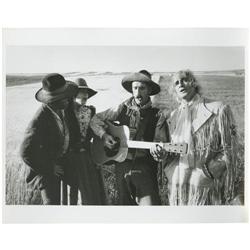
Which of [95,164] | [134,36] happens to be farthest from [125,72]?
[95,164]

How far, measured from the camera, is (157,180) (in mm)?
1684

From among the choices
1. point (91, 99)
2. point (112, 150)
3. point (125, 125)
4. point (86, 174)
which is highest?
point (91, 99)

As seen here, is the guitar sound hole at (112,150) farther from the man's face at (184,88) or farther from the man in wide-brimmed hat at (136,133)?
the man's face at (184,88)

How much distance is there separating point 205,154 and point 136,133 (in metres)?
0.31

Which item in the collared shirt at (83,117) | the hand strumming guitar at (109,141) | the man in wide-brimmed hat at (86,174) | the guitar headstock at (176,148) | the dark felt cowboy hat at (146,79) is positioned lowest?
the man in wide-brimmed hat at (86,174)

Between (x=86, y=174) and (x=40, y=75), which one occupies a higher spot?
(x=40, y=75)

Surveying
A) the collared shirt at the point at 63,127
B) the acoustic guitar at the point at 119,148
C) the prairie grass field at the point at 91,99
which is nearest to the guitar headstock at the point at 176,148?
the acoustic guitar at the point at 119,148

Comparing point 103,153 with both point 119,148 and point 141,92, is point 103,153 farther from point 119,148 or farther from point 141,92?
point 141,92

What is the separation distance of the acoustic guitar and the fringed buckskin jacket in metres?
0.03

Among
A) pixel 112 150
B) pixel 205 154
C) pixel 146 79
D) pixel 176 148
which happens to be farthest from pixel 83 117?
pixel 205 154

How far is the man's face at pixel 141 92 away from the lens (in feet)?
5.58

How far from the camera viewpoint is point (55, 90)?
5.58 feet

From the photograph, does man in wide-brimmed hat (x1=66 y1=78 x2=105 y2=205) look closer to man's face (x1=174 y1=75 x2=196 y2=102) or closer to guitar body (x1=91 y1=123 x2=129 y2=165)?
guitar body (x1=91 y1=123 x2=129 y2=165)
